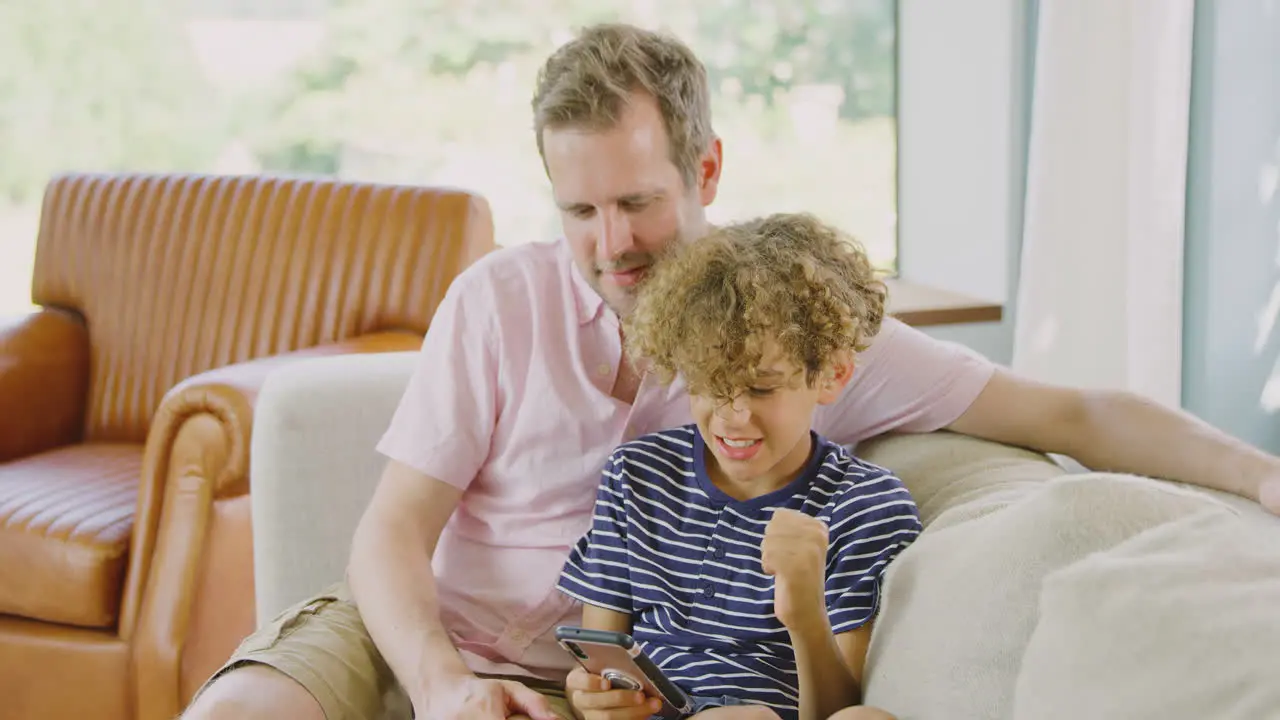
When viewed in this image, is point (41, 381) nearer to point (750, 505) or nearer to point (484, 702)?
point (484, 702)

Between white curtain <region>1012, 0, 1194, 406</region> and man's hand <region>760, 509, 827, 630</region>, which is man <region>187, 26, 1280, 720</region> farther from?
white curtain <region>1012, 0, 1194, 406</region>

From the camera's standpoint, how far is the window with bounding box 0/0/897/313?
11.2 ft

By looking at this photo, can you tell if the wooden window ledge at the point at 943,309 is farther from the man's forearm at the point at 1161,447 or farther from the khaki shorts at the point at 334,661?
the khaki shorts at the point at 334,661

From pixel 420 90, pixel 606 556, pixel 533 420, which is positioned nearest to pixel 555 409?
pixel 533 420

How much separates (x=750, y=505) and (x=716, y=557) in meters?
0.07

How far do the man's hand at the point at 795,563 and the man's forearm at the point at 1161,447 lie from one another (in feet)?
1.47

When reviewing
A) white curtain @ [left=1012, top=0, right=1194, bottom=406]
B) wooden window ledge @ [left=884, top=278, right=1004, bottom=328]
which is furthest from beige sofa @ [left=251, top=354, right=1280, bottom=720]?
wooden window ledge @ [left=884, top=278, right=1004, bottom=328]

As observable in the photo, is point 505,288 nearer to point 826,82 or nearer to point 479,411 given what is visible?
point 479,411

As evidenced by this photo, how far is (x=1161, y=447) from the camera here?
4.96ft

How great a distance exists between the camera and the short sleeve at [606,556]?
1500mm

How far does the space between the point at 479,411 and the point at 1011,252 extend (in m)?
1.64

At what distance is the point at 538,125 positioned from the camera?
1.67 m

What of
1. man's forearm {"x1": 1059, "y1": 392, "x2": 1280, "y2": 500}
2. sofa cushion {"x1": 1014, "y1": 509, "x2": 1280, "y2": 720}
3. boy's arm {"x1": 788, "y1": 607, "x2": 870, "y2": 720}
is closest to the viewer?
sofa cushion {"x1": 1014, "y1": 509, "x2": 1280, "y2": 720}

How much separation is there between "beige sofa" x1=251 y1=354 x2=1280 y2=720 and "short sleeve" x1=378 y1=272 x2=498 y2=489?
0.48 metres
